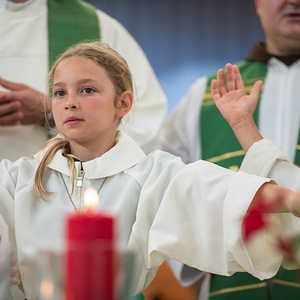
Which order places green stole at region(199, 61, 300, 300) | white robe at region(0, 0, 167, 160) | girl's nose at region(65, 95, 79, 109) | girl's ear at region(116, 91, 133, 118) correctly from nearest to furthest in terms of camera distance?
1. girl's nose at region(65, 95, 79, 109)
2. girl's ear at region(116, 91, 133, 118)
3. white robe at region(0, 0, 167, 160)
4. green stole at region(199, 61, 300, 300)

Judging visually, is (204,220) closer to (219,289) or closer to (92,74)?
(92,74)

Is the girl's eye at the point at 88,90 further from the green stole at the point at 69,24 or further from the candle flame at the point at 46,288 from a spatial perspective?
the candle flame at the point at 46,288

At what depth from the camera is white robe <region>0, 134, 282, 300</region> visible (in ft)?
5.89

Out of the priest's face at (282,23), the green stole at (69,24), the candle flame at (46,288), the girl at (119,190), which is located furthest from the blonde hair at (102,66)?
the priest's face at (282,23)

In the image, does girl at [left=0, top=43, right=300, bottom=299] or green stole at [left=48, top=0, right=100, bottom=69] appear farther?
green stole at [left=48, top=0, right=100, bottom=69]

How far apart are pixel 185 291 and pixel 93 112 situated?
224 cm

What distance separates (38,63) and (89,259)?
2.38 metres

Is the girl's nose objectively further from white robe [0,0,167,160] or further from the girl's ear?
white robe [0,0,167,160]

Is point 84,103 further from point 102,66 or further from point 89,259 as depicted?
point 89,259

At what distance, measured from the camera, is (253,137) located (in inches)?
90.7

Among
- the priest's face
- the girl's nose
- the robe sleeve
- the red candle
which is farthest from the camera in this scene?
the priest's face

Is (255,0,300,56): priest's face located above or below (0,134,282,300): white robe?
above

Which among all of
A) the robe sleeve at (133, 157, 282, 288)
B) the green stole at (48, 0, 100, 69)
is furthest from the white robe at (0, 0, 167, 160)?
the robe sleeve at (133, 157, 282, 288)

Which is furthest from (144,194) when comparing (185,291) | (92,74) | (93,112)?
(185,291)
